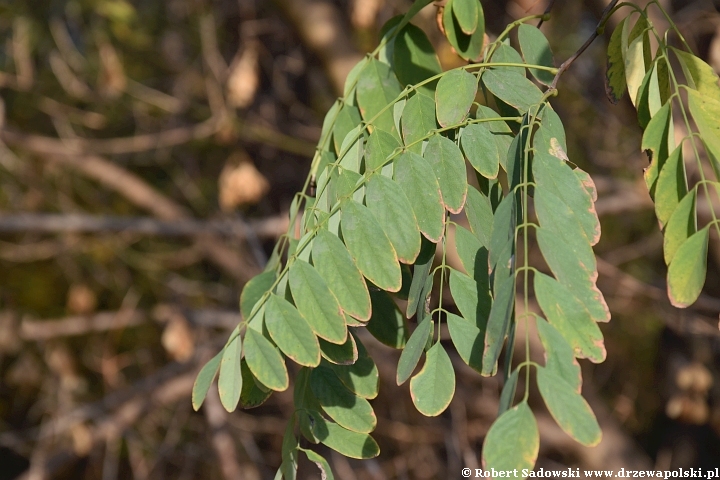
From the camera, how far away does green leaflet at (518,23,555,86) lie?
920mm

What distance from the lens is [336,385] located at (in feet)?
2.76

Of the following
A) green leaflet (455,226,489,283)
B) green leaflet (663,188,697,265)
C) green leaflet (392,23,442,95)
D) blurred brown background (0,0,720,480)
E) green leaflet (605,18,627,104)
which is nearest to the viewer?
green leaflet (663,188,697,265)

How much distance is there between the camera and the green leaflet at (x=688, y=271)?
0.65 m

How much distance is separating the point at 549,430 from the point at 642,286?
582 mm

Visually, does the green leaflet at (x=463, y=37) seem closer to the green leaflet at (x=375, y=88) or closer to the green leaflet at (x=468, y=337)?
the green leaflet at (x=375, y=88)

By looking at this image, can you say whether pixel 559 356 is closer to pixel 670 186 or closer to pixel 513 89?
pixel 670 186

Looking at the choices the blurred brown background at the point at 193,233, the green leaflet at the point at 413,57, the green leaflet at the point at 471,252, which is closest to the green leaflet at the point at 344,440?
the green leaflet at the point at 471,252

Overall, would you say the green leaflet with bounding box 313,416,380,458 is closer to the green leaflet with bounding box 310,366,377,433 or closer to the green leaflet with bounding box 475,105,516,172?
the green leaflet with bounding box 310,366,377,433

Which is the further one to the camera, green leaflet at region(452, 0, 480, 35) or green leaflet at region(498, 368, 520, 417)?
green leaflet at region(452, 0, 480, 35)

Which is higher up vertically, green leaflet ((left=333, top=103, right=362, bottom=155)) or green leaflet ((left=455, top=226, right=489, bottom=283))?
green leaflet ((left=333, top=103, right=362, bottom=155))

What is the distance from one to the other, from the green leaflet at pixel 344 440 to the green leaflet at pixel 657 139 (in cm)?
41

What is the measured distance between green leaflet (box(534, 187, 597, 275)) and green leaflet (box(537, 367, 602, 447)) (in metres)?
0.12

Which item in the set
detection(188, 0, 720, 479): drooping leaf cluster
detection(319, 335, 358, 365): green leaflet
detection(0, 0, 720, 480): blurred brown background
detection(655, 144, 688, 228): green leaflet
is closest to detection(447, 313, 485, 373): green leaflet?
detection(188, 0, 720, 479): drooping leaf cluster

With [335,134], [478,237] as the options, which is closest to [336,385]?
[478,237]
